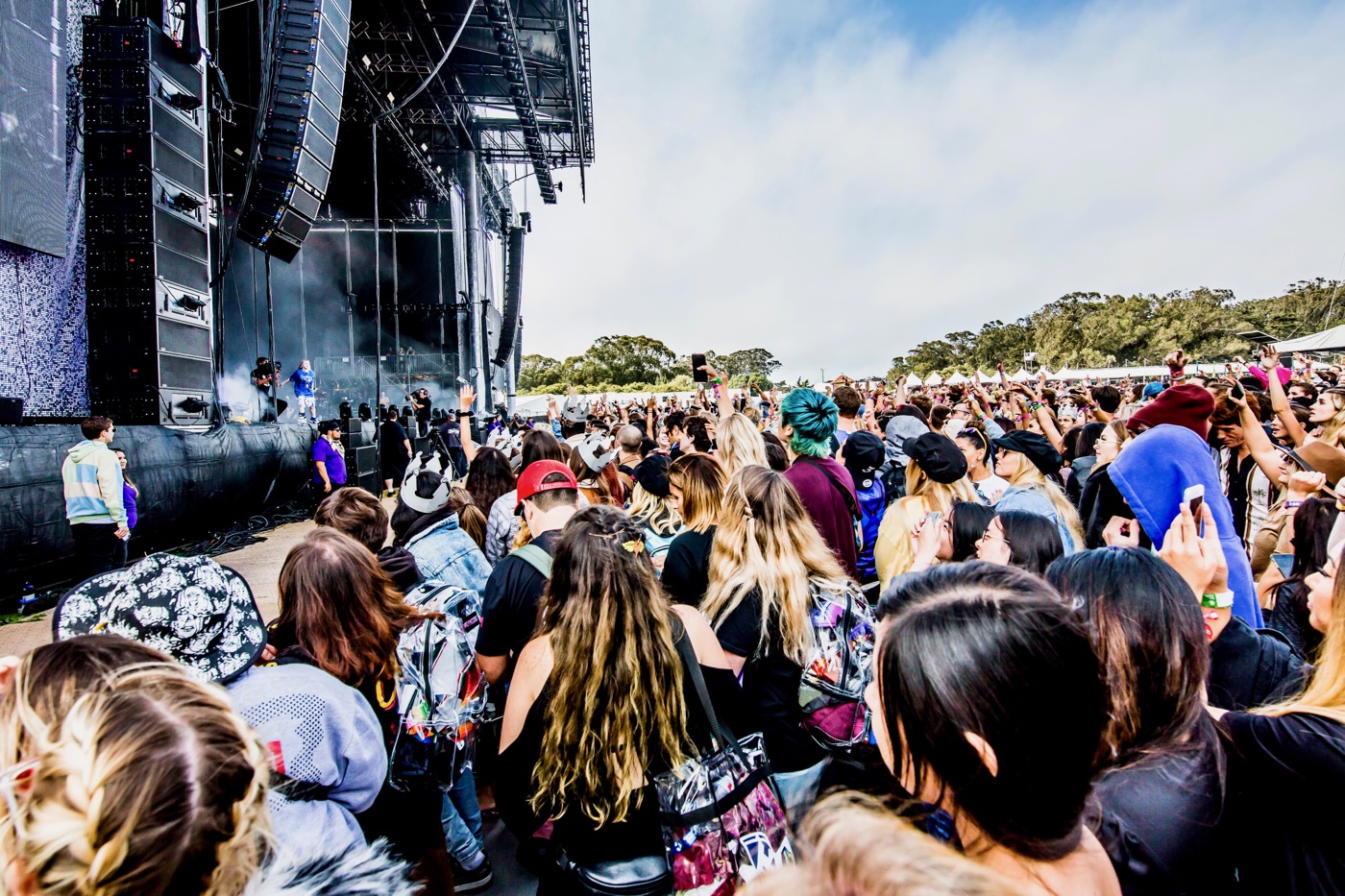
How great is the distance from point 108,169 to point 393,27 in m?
11.2

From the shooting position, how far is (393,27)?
51.8 ft

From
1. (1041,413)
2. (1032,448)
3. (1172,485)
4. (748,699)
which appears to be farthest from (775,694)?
(1041,413)

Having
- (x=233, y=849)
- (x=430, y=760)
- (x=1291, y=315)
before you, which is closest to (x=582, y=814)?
(x=430, y=760)

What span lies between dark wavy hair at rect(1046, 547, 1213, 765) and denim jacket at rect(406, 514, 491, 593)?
8.52ft

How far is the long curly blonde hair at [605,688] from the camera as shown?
1.73m

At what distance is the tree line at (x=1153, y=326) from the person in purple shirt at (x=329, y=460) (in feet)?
146

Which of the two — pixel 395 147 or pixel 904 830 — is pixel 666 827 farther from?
pixel 395 147

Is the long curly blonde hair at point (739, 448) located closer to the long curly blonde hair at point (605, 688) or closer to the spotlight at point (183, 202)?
the long curly blonde hair at point (605, 688)

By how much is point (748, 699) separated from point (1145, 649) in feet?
4.13

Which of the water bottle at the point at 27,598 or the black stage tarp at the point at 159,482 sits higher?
the black stage tarp at the point at 159,482

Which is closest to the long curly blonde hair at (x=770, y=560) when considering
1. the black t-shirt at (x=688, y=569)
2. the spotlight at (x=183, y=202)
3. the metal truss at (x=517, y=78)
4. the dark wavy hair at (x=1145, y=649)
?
the black t-shirt at (x=688, y=569)

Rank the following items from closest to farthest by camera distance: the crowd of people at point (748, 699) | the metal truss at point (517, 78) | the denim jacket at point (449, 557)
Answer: the crowd of people at point (748, 699) → the denim jacket at point (449, 557) → the metal truss at point (517, 78)

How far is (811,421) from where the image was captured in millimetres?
3875

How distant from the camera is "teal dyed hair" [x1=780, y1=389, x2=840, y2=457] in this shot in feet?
12.7
